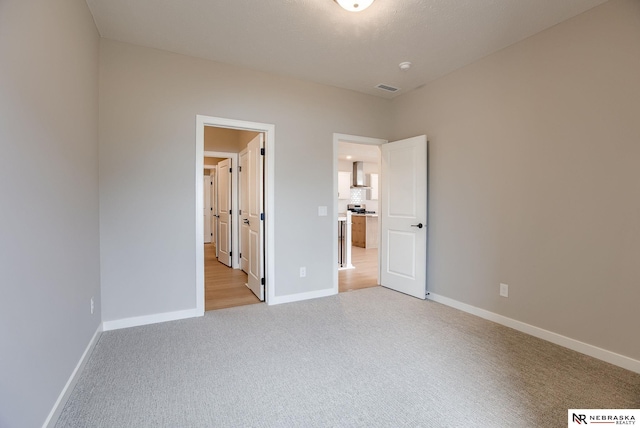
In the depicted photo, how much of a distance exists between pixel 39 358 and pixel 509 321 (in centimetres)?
360

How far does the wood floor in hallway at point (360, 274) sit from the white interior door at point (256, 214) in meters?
1.20

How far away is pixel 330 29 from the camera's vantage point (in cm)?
267

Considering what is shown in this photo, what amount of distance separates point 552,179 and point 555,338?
140cm

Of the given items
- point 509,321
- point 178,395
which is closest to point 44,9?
point 178,395

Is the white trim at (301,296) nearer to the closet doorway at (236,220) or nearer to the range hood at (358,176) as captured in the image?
the closet doorway at (236,220)

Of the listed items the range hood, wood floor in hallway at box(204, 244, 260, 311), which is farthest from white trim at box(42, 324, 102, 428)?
the range hood

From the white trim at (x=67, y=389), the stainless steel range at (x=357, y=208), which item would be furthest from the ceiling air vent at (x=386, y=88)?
the stainless steel range at (x=357, y=208)

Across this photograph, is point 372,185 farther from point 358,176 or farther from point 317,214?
point 317,214

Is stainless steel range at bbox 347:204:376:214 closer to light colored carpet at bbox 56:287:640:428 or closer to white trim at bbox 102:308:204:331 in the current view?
light colored carpet at bbox 56:287:640:428

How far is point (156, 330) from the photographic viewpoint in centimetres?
282

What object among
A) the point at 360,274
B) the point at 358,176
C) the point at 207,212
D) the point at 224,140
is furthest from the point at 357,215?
the point at 207,212

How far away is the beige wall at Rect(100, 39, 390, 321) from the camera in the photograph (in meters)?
2.83

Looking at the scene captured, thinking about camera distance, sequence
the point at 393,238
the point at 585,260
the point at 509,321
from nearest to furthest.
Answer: the point at 585,260 < the point at 509,321 < the point at 393,238

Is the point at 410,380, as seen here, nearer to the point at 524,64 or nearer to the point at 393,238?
the point at 393,238
